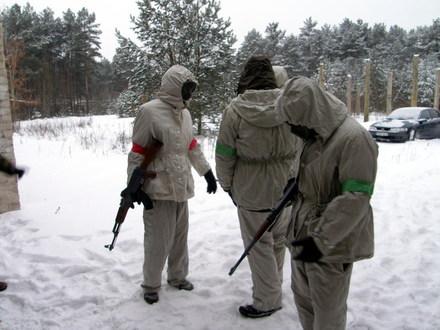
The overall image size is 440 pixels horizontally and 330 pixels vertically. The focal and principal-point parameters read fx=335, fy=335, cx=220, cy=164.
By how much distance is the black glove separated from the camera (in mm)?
1727

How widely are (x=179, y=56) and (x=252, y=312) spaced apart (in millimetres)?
11990

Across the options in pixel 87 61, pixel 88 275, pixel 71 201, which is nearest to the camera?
pixel 88 275

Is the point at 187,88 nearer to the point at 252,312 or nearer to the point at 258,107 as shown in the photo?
the point at 258,107

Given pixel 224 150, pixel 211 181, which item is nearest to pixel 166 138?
pixel 224 150

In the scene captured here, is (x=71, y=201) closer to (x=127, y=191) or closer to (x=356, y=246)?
(x=127, y=191)

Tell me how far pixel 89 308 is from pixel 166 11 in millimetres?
12449

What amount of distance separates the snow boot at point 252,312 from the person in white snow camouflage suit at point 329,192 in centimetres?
86

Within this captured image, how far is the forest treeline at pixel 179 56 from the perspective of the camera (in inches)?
513

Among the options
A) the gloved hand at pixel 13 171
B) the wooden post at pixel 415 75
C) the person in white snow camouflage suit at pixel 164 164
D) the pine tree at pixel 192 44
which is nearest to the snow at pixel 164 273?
the person in white snow camouflage suit at pixel 164 164

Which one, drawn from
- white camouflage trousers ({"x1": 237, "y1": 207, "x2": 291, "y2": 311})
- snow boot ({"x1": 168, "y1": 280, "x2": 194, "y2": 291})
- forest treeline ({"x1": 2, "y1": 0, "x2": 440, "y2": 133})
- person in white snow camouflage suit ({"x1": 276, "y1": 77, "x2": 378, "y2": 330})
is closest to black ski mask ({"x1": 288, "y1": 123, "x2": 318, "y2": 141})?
person in white snow camouflage suit ({"x1": 276, "y1": 77, "x2": 378, "y2": 330})

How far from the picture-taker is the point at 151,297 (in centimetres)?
297

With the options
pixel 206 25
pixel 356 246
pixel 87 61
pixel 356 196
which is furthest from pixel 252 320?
pixel 87 61

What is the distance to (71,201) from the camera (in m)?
5.55

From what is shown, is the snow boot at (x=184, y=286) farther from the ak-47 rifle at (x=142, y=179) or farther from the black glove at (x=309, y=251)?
the black glove at (x=309, y=251)
